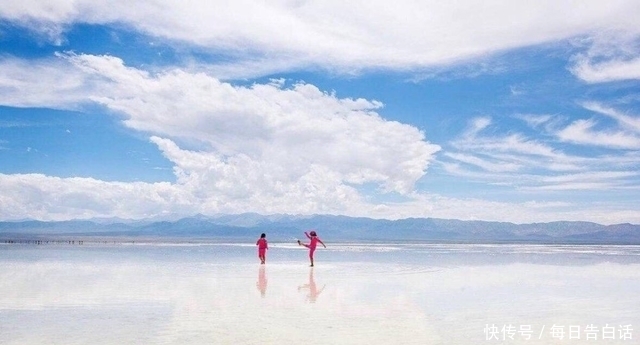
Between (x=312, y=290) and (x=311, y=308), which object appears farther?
(x=312, y=290)

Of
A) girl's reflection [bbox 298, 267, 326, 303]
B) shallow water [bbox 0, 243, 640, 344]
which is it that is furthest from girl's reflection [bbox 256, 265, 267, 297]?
girl's reflection [bbox 298, 267, 326, 303]

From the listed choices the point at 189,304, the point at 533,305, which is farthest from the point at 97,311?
the point at 533,305

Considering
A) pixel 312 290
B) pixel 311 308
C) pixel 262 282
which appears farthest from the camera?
pixel 262 282

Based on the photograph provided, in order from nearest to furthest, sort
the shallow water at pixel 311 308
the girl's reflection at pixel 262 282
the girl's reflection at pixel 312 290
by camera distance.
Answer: the shallow water at pixel 311 308 → the girl's reflection at pixel 312 290 → the girl's reflection at pixel 262 282

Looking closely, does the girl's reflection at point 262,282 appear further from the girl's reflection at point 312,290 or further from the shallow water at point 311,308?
the girl's reflection at point 312,290

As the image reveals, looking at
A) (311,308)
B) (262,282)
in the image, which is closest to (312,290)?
(262,282)

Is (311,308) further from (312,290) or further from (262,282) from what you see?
(262,282)

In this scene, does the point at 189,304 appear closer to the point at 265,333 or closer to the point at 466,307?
the point at 265,333

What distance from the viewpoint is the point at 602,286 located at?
20.9m

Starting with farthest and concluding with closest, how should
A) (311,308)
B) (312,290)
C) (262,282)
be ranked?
1. (262,282)
2. (312,290)
3. (311,308)

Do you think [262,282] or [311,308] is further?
[262,282]

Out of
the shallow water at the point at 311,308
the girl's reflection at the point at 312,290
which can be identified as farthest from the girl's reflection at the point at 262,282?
the girl's reflection at the point at 312,290

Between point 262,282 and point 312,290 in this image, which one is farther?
point 262,282

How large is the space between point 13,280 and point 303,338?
47.1 ft
